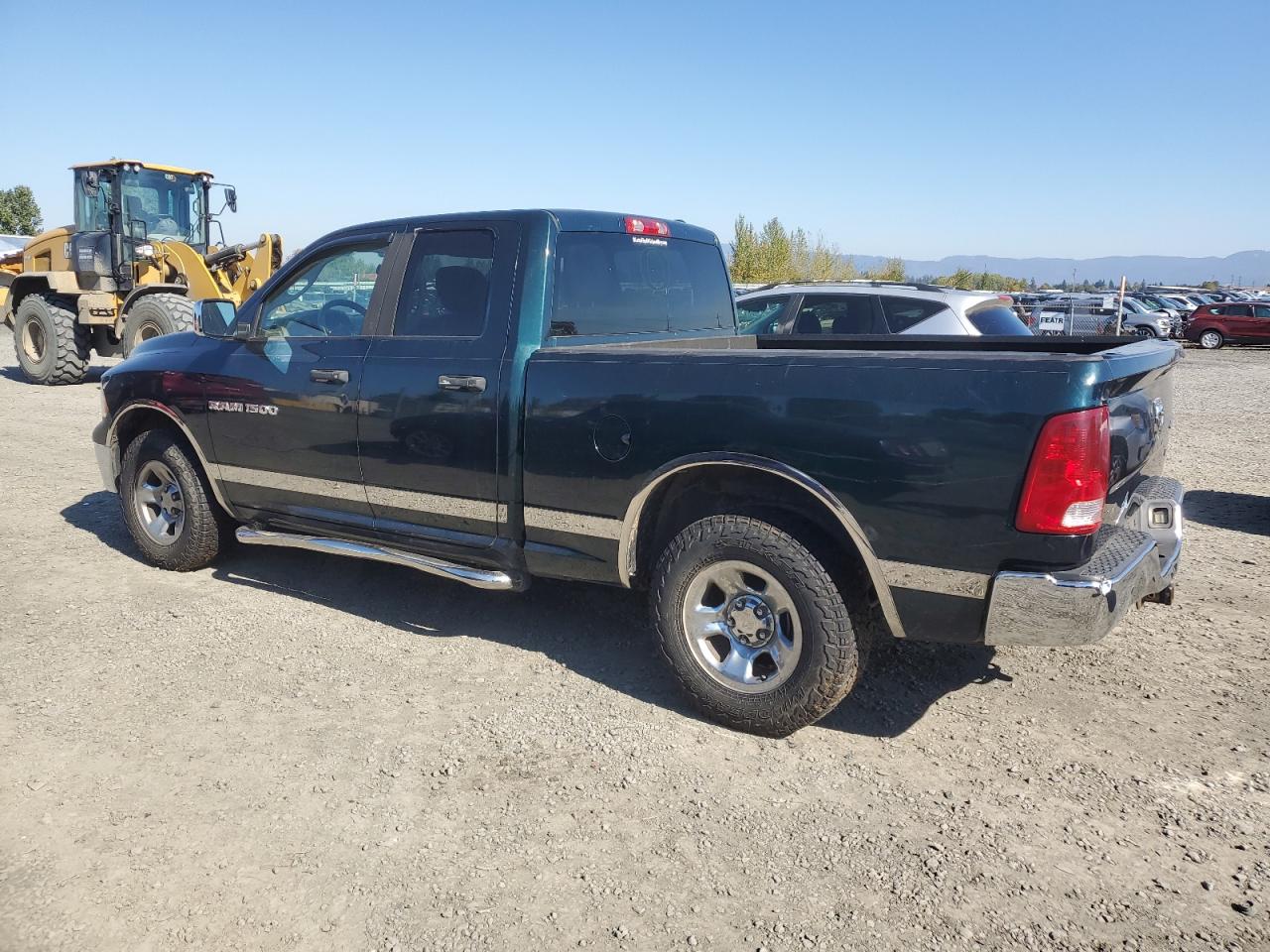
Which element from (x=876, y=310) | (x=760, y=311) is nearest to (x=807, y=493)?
(x=876, y=310)

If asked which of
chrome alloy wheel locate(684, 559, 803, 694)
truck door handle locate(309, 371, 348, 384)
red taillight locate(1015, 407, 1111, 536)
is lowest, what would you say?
chrome alloy wheel locate(684, 559, 803, 694)

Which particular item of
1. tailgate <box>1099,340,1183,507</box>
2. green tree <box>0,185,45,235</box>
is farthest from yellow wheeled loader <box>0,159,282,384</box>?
green tree <box>0,185,45,235</box>

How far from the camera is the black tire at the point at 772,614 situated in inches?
143

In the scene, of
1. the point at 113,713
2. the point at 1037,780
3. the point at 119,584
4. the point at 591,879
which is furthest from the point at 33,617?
the point at 1037,780

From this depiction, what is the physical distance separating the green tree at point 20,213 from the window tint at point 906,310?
64821 millimetres

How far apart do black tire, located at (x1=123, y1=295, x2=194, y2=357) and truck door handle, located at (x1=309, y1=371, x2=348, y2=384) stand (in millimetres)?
9924

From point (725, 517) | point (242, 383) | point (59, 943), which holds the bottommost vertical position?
point (59, 943)

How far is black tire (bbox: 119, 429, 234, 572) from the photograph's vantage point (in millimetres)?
5672

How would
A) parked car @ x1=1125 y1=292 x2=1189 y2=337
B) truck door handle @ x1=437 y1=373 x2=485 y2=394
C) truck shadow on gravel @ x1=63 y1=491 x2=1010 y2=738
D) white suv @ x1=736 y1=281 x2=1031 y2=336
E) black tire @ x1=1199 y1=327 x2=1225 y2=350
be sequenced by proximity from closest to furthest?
truck shadow on gravel @ x1=63 y1=491 x2=1010 y2=738, truck door handle @ x1=437 y1=373 x2=485 y2=394, white suv @ x1=736 y1=281 x2=1031 y2=336, black tire @ x1=1199 y1=327 x2=1225 y2=350, parked car @ x1=1125 y1=292 x2=1189 y2=337

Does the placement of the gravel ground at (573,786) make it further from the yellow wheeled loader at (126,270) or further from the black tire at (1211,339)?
the black tire at (1211,339)

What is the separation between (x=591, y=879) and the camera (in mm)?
2973

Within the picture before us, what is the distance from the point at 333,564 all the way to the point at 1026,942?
464cm

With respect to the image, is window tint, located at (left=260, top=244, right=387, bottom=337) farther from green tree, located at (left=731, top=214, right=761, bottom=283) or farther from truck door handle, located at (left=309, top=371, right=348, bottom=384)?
green tree, located at (left=731, top=214, right=761, bottom=283)

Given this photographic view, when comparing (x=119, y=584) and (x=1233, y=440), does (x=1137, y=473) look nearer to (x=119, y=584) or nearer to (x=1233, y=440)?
(x=119, y=584)
